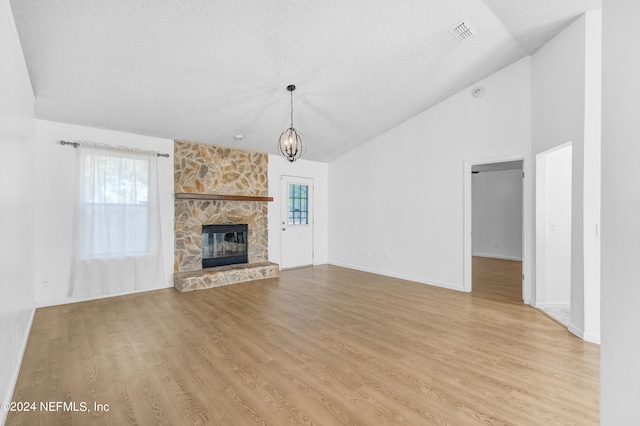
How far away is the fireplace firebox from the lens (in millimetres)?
5508

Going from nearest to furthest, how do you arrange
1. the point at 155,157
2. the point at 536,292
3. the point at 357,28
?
the point at 357,28, the point at 536,292, the point at 155,157

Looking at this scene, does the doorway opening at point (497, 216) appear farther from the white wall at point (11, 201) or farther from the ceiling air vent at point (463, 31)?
the white wall at point (11, 201)

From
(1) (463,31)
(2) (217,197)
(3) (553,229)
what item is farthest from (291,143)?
(3) (553,229)

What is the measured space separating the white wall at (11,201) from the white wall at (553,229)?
5414 millimetres

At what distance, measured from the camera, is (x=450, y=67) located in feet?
13.6

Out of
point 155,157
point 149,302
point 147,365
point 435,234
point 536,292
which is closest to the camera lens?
point 147,365

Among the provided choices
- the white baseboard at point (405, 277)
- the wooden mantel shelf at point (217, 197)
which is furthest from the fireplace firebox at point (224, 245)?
the white baseboard at point (405, 277)

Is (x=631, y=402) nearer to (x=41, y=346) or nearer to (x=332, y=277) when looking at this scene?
(x=41, y=346)

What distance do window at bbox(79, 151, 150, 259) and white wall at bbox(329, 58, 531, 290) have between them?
4.14m

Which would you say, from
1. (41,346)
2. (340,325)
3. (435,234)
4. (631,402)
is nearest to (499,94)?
(435,234)

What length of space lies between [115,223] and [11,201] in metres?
2.39

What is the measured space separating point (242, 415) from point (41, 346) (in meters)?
2.42

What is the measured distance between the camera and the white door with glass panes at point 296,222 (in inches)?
262

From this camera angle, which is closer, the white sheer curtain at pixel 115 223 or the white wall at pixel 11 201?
the white wall at pixel 11 201
